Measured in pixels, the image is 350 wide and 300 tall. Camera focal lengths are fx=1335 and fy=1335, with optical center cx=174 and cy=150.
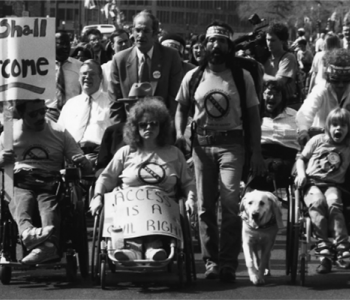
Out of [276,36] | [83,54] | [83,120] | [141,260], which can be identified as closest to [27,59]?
[141,260]

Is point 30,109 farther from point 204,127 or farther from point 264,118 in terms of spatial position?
point 264,118

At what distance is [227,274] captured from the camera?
10086mm

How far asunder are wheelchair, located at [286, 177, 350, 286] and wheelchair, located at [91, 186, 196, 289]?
75cm

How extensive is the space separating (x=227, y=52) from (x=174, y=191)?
1.15 metres

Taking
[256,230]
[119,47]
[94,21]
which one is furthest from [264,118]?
[94,21]

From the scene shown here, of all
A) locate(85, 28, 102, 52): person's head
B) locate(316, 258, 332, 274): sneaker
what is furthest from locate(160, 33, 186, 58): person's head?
locate(316, 258, 332, 274): sneaker

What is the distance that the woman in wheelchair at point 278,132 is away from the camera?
38.9 feet

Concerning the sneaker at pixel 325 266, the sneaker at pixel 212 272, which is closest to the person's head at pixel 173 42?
the sneaker at pixel 212 272

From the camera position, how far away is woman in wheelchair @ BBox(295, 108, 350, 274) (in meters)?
10.2

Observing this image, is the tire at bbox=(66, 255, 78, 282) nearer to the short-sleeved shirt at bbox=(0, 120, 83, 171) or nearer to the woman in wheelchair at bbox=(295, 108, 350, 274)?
the short-sleeved shirt at bbox=(0, 120, 83, 171)

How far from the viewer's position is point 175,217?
9.96 meters

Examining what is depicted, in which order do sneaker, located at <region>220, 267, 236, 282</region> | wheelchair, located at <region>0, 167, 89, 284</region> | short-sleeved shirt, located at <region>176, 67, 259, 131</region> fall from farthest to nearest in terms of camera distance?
1. short-sleeved shirt, located at <region>176, 67, 259, 131</region>
2. sneaker, located at <region>220, 267, 236, 282</region>
3. wheelchair, located at <region>0, 167, 89, 284</region>

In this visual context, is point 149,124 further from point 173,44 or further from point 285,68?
point 173,44

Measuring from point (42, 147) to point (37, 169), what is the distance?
8.0 inches
